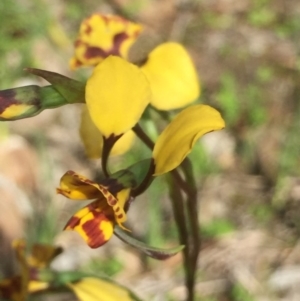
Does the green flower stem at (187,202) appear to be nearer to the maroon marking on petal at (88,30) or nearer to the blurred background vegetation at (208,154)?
the maroon marking on petal at (88,30)

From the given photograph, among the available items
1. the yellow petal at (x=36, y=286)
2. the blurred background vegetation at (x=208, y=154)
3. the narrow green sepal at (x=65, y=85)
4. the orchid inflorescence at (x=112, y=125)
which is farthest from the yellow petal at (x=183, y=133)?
the blurred background vegetation at (x=208, y=154)

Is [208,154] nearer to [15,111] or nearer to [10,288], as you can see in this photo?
[10,288]

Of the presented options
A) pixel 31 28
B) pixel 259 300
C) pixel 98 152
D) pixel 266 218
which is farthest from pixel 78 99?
pixel 31 28

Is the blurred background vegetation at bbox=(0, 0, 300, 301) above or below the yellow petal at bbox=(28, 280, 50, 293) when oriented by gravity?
below

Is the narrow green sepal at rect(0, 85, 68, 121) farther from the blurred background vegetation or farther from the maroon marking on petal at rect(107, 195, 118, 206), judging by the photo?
the blurred background vegetation

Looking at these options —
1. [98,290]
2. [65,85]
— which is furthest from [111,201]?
[98,290]

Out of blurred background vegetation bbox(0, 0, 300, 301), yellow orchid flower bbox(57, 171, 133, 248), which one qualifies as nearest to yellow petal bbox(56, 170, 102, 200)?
yellow orchid flower bbox(57, 171, 133, 248)

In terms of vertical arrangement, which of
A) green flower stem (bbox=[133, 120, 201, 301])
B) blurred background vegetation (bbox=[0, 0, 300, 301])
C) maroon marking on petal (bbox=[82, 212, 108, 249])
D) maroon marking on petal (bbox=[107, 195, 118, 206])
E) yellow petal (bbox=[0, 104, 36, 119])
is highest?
yellow petal (bbox=[0, 104, 36, 119])

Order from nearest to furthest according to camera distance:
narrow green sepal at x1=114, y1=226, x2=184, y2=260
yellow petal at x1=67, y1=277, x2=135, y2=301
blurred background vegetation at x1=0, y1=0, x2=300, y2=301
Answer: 1. narrow green sepal at x1=114, y1=226, x2=184, y2=260
2. yellow petal at x1=67, y1=277, x2=135, y2=301
3. blurred background vegetation at x1=0, y1=0, x2=300, y2=301
